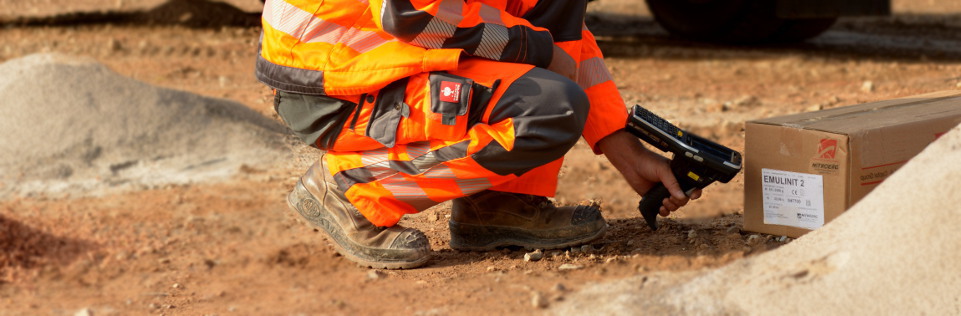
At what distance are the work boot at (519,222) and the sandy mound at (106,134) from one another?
1.47m

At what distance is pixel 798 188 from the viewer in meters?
2.47

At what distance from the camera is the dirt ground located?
98.1 inches

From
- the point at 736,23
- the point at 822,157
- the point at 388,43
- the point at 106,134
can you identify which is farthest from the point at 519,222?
the point at 736,23

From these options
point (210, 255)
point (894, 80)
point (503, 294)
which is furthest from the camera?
point (894, 80)

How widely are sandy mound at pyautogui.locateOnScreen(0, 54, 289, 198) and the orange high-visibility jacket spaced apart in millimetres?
1564

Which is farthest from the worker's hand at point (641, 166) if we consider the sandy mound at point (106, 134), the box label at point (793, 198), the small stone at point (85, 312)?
the sandy mound at point (106, 134)

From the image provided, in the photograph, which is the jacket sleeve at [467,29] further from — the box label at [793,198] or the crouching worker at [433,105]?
the box label at [793,198]

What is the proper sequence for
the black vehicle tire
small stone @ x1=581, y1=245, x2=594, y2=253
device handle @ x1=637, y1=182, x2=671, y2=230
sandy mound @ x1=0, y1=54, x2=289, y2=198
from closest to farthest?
1. device handle @ x1=637, y1=182, x2=671, y2=230
2. small stone @ x1=581, y1=245, x2=594, y2=253
3. sandy mound @ x1=0, y1=54, x2=289, y2=198
4. the black vehicle tire

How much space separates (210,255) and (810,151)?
1.71 metres

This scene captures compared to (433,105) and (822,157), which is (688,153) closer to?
(822,157)

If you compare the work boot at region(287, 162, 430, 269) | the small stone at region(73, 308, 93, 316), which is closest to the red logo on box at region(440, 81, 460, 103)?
the work boot at region(287, 162, 430, 269)

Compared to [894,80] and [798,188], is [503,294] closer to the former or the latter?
[798,188]

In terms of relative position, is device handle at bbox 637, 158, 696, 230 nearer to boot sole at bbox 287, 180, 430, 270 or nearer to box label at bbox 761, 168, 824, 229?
box label at bbox 761, 168, 824, 229

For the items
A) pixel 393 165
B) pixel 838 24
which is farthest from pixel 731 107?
pixel 838 24
